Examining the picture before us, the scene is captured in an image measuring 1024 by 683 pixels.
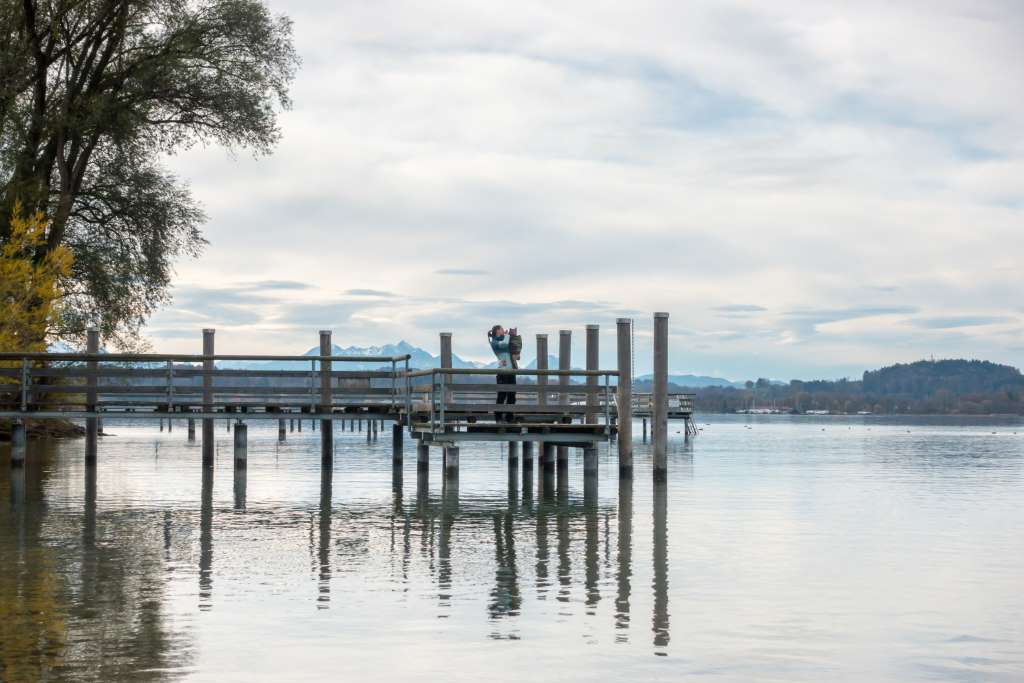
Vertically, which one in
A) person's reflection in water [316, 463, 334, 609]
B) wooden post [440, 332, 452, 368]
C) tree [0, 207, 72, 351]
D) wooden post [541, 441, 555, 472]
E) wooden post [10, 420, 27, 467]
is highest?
tree [0, 207, 72, 351]

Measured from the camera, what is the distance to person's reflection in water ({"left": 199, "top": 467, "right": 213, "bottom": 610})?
14.1 m

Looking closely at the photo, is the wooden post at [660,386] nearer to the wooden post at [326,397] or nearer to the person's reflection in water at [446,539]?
the person's reflection in water at [446,539]

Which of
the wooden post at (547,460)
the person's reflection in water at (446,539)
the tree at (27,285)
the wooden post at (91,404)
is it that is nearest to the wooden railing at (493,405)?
the person's reflection in water at (446,539)

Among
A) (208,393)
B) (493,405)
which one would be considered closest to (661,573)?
(493,405)

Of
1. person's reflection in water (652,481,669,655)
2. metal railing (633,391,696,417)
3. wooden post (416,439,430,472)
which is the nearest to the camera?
person's reflection in water (652,481,669,655)

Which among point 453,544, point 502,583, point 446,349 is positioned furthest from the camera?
point 446,349

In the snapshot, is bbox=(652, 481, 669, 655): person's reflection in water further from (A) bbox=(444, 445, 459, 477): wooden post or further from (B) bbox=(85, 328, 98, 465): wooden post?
(B) bbox=(85, 328, 98, 465): wooden post

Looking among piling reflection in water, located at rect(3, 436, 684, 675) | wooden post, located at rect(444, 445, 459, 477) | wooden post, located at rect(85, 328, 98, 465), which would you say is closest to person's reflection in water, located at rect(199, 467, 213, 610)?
piling reflection in water, located at rect(3, 436, 684, 675)

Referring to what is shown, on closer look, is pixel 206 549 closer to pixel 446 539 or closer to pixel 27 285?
pixel 446 539

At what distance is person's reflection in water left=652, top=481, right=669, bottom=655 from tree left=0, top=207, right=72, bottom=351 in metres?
18.7

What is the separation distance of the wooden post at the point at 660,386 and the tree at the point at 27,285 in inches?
691

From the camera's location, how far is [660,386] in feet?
92.6

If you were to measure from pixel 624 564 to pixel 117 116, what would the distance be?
27.1 meters

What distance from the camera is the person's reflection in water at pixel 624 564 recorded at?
42.2 ft
